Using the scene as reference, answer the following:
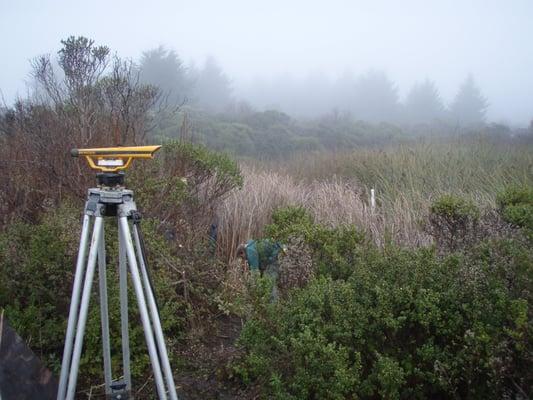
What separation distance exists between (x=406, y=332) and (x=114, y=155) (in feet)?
6.14

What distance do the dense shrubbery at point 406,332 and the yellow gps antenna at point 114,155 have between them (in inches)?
46.2

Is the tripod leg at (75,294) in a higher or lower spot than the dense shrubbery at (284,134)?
lower

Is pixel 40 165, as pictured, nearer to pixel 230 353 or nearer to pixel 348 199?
pixel 230 353

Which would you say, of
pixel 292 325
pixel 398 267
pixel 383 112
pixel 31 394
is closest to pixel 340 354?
pixel 292 325

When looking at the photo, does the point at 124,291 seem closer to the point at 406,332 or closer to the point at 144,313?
the point at 144,313

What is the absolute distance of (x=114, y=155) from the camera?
6.51 feet

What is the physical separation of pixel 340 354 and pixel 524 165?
6.50 metres

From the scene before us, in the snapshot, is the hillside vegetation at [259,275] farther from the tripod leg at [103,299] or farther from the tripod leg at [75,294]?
the tripod leg at [75,294]

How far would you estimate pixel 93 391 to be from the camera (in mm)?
2912

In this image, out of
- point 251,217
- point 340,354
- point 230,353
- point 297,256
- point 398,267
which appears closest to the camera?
point 340,354

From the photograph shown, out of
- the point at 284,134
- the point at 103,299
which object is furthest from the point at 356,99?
the point at 103,299

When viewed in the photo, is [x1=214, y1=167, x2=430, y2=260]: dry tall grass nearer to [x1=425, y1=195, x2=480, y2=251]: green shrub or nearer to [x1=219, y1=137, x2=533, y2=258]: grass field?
[x1=219, y1=137, x2=533, y2=258]: grass field

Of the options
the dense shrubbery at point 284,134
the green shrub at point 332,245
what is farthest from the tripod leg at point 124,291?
the dense shrubbery at point 284,134

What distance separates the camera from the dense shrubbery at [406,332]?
2301mm
